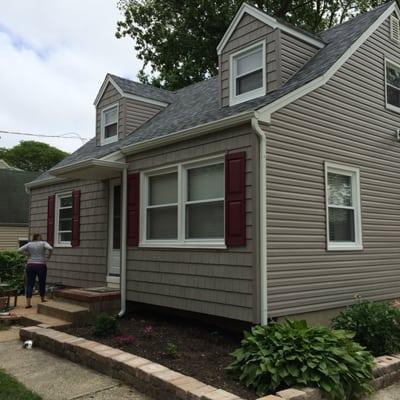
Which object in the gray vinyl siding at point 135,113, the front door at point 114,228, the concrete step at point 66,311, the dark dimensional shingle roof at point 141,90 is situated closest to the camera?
the concrete step at point 66,311

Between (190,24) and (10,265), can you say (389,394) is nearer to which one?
(10,265)

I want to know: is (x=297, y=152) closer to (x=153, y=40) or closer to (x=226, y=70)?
(x=226, y=70)

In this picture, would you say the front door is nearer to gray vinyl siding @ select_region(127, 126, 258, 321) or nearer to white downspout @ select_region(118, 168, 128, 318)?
white downspout @ select_region(118, 168, 128, 318)

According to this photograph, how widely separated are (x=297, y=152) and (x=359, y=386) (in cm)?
343

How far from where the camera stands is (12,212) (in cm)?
2517

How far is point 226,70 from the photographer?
321 inches

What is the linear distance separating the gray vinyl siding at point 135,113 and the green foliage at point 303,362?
6976 millimetres

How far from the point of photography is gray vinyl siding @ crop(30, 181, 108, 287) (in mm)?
10266

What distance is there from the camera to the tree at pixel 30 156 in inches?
1970

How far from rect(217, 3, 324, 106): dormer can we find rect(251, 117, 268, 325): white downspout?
1.56 metres

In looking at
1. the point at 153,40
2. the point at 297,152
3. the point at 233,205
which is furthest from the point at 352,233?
the point at 153,40

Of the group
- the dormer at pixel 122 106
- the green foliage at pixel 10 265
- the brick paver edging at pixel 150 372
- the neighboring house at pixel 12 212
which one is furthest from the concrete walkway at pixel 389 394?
the neighboring house at pixel 12 212

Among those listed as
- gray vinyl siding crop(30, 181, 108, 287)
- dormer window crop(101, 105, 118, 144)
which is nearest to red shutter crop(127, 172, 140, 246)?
gray vinyl siding crop(30, 181, 108, 287)

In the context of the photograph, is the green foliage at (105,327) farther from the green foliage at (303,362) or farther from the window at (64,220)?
the window at (64,220)
